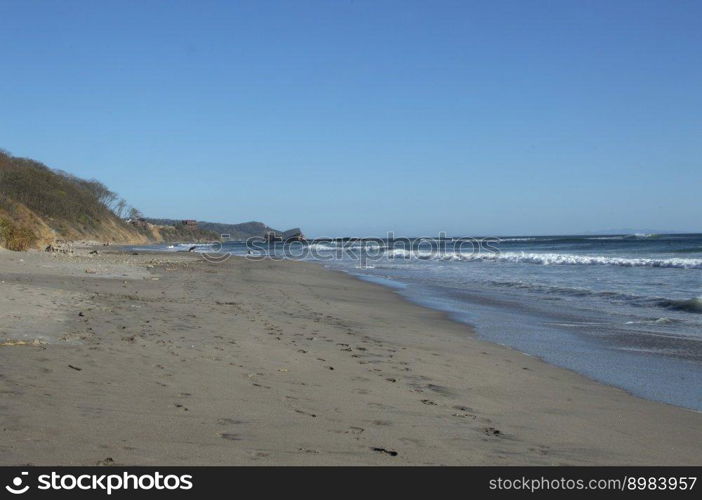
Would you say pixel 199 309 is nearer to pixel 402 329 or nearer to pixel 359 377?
pixel 402 329

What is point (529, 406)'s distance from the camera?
5.38 m

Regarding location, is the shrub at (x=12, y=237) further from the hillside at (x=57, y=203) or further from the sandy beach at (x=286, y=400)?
the hillside at (x=57, y=203)

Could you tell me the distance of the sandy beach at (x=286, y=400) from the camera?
12.0 feet

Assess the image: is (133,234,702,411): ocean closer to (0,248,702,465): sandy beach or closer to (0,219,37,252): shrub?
(0,248,702,465): sandy beach

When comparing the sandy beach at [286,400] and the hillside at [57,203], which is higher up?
the hillside at [57,203]

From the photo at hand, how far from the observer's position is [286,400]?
16.1 feet

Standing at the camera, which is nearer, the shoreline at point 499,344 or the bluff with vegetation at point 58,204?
the shoreline at point 499,344

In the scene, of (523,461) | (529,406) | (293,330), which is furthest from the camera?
(293,330)

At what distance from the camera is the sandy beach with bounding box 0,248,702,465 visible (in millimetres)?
3664

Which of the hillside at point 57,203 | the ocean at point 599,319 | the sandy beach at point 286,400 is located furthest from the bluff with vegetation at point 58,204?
the sandy beach at point 286,400

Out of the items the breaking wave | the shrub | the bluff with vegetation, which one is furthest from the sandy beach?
the bluff with vegetation

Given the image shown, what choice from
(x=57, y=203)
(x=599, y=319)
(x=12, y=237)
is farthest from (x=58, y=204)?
(x=599, y=319)
